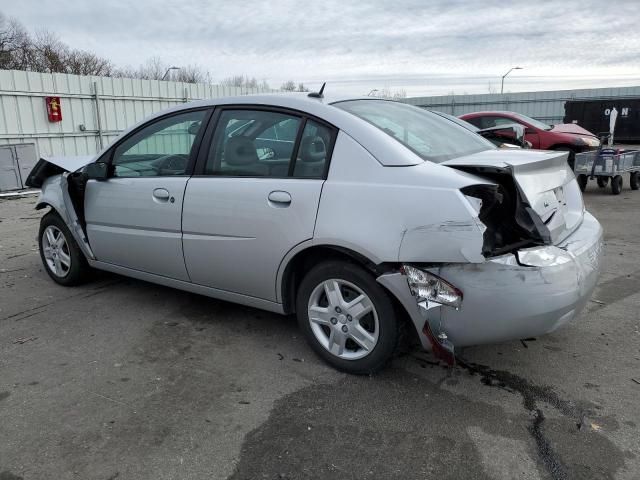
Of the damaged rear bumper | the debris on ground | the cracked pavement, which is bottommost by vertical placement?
the debris on ground

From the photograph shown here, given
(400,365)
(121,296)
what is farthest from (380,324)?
(121,296)

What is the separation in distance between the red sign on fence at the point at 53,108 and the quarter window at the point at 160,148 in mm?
9805

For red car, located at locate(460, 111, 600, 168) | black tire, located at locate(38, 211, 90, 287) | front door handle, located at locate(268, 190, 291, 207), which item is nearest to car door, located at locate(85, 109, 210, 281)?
black tire, located at locate(38, 211, 90, 287)

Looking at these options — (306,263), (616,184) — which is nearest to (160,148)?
(306,263)

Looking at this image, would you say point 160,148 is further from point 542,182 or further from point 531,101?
point 531,101

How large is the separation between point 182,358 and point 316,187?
4.81 ft

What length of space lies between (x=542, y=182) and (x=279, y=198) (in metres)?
1.52

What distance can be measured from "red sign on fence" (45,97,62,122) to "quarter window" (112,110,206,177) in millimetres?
9805

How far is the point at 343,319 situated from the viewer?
3.08 meters

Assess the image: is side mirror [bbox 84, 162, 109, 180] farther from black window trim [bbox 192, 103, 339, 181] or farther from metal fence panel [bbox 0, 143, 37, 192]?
metal fence panel [bbox 0, 143, 37, 192]

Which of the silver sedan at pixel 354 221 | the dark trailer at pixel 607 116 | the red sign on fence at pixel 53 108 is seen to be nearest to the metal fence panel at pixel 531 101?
the dark trailer at pixel 607 116

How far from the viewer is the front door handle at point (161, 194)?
372cm

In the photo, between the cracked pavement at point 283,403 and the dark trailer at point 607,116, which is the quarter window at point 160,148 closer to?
the cracked pavement at point 283,403

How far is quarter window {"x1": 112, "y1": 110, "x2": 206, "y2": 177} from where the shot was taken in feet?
12.3
